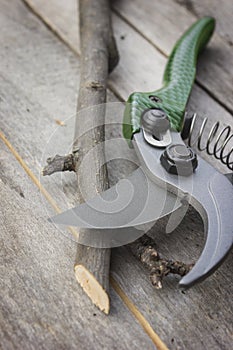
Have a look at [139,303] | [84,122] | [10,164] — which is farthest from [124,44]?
[139,303]

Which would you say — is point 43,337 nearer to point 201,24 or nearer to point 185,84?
point 185,84

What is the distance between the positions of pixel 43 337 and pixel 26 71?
0.71 m

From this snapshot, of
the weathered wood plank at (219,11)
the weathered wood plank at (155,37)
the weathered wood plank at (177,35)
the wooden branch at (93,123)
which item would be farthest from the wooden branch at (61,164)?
the weathered wood plank at (219,11)

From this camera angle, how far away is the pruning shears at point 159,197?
88 centimetres

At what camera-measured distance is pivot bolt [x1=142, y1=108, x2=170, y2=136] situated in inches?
40.7

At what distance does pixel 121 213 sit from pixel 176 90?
1.21 ft

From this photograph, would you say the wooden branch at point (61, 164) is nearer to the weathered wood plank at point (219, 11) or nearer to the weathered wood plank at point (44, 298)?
the weathered wood plank at point (44, 298)

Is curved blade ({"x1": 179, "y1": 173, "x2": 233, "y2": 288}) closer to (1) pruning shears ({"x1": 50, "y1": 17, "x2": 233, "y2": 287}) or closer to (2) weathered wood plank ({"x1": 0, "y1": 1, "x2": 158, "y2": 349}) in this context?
(1) pruning shears ({"x1": 50, "y1": 17, "x2": 233, "y2": 287})

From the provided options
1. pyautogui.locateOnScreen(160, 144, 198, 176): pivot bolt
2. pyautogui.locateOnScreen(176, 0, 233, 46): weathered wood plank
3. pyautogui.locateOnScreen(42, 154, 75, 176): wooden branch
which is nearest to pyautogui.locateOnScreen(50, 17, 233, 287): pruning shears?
pyautogui.locateOnScreen(160, 144, 198, 176): pivot bolt

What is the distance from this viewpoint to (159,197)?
0.95 metres

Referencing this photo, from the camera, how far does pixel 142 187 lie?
0.96 m

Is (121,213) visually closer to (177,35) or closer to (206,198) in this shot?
(206,198)

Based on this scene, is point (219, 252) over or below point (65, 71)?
over

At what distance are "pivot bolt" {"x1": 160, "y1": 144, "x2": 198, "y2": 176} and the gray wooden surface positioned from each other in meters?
0.12
